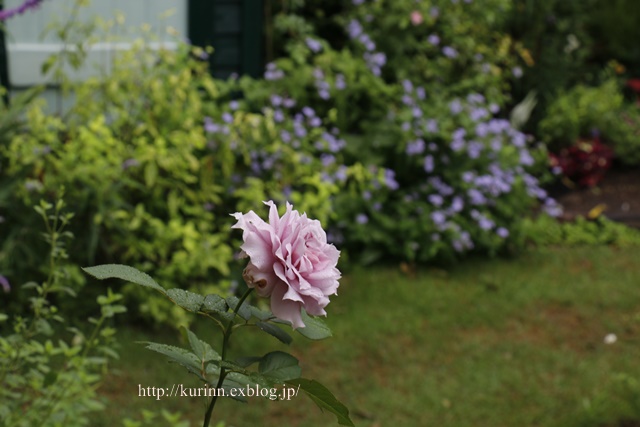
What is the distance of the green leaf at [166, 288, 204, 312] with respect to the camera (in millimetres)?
1330

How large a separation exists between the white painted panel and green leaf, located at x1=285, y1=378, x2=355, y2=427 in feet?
12.4

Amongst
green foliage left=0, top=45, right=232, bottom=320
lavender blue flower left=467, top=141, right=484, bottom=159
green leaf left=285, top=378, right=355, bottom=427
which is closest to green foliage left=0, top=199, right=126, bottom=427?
green leaf left=285, top=378, right=355, bottom=427

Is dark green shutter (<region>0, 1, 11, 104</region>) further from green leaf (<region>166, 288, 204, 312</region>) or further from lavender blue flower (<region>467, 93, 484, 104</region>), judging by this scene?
green leaf (<region>166, 288, 204, 312</region>)

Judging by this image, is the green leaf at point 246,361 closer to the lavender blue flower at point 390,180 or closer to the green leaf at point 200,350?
the green leaf at point 200,350

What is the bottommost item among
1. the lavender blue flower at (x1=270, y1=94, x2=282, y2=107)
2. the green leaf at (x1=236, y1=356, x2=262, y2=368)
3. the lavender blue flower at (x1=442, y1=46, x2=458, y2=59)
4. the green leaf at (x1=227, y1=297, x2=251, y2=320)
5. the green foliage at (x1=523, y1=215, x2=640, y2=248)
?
the green foliage at (x1=523, y1=215, x2=640, y2=248)

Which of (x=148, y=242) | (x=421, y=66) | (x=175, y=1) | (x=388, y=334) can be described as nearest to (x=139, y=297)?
(x=148, y=242)

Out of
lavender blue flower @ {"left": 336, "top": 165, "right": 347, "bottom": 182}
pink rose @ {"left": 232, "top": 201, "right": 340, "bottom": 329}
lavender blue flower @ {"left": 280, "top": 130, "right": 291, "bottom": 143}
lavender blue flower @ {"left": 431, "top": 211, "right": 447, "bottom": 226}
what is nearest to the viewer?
pink rose @ {"left": 232, "top": 201, "right": 340, "bottom": 329}

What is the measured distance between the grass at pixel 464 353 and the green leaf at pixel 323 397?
2.36 m

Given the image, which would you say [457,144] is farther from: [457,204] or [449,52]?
[449,52]

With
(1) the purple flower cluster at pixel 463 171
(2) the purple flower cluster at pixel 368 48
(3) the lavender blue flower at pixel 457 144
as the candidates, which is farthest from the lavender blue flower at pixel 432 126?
(2) the purple flower cluster at pixel 368 48

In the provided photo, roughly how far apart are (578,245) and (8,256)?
370cm

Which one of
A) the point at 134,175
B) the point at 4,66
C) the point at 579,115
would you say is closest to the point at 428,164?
the point at 134,175

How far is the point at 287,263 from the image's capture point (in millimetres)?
1208

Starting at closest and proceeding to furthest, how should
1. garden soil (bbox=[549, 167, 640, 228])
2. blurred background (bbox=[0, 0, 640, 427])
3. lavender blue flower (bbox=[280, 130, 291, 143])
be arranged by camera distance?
blurred background (bbox=[0, 0, 640, 427]) → lavender blue flower (bbox=[280, 130, 291, 143]) → garden soil (bbox=[549, 167, 640, 228])
